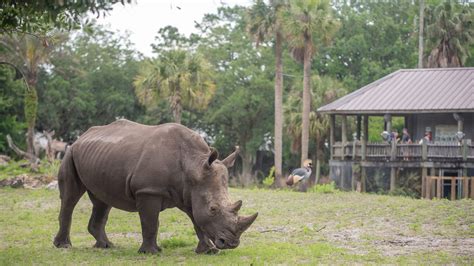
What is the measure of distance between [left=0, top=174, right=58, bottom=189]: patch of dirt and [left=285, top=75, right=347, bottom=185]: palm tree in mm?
23983

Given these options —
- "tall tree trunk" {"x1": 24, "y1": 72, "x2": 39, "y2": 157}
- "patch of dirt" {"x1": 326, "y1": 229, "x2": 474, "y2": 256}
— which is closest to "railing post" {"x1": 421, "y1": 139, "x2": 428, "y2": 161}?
"tall tree trunk" {"x1": 24, "y1": 72, "x2": 39, "y2": 157}

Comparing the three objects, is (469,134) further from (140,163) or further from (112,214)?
(140,163)

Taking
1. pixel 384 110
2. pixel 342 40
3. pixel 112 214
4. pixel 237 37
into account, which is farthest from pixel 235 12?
pixel 112 214

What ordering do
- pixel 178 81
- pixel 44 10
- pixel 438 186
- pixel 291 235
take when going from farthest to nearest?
pixel 178 81 < pixel 438 186 < pixel 291 235 < pixel 44 10

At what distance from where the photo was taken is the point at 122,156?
15367 mm

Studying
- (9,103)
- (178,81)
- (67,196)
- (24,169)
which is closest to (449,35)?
(178,81)

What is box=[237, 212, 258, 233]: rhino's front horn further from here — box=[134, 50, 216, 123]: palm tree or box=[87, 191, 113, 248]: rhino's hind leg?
box=[134, 50, 216, 123]: palm tree

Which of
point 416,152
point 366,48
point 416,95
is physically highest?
point 366,48

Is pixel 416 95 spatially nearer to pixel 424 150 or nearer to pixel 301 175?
pixel 424 150

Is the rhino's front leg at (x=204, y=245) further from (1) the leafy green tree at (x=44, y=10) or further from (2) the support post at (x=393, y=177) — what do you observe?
(2) the support post at (x=393, y=177)

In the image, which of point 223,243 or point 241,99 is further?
point 241,99

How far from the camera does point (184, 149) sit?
14953mm

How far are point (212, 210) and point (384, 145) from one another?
1179 inches

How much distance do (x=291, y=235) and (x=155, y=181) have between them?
13.4 feet
